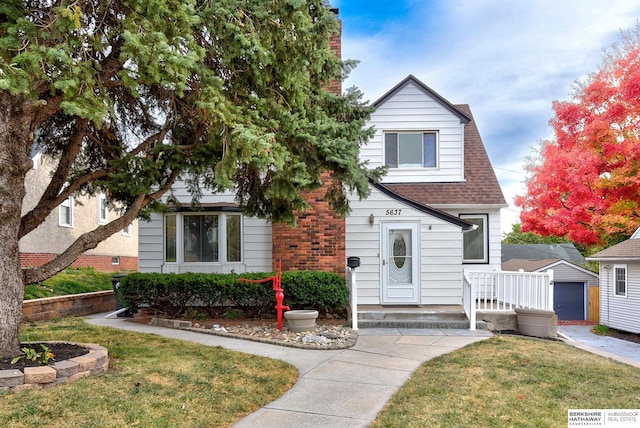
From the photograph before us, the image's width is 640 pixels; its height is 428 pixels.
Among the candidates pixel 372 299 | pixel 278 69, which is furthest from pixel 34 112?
pixel 372 299

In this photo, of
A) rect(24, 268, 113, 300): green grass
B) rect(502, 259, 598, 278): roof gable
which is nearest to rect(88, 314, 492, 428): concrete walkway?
rect(24, 268, 113, 300): green grass

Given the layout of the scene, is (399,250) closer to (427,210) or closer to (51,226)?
(427,210)

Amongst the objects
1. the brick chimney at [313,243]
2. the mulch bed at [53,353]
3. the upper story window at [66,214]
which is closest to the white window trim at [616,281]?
the brick chimney at [313,243]

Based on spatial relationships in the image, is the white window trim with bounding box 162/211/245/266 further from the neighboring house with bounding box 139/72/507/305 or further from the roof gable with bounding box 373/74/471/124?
the roof gable with bounding box 373/74/471/124

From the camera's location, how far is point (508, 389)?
5.07 meters

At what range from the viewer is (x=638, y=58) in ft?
49.8

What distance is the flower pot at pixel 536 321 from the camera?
8750 millimetres

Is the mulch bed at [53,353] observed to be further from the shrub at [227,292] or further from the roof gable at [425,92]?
the roof gable at [425,92]

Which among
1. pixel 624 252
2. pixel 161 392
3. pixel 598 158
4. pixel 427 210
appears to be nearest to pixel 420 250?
pixel 427 210

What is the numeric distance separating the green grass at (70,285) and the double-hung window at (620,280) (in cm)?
1838

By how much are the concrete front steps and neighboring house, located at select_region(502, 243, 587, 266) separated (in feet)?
52.8

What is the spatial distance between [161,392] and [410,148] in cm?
1025

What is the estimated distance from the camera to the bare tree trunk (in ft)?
16.6

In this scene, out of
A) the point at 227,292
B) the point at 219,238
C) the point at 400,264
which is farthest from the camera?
the point at 219,238
